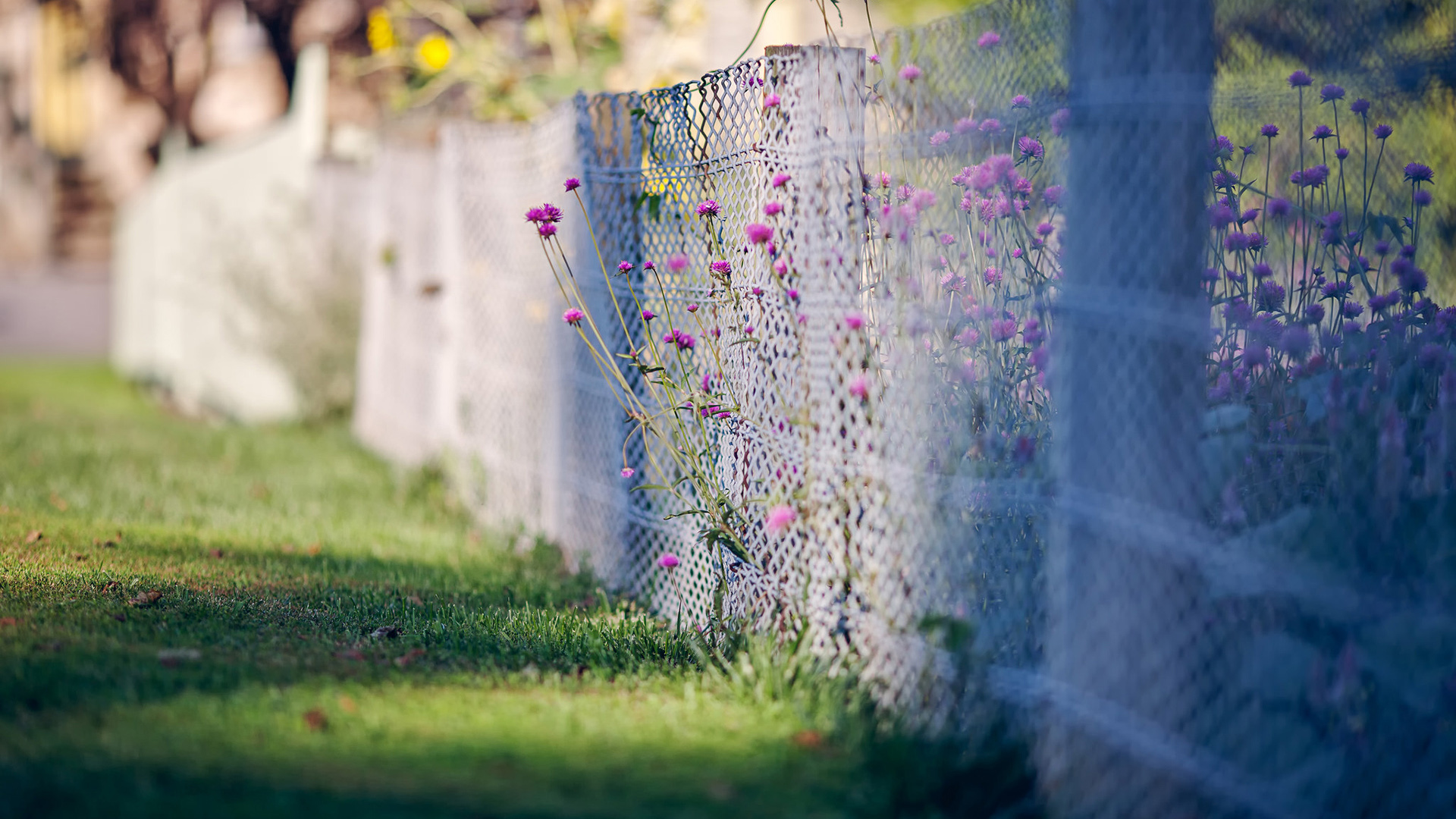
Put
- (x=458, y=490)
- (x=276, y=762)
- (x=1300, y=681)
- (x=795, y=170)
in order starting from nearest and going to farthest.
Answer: (x=1300, y=681), (x=276, y=762), (x=795, y=170), (x=458, y=490)

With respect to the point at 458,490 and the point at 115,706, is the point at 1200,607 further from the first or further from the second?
the point at 458,490

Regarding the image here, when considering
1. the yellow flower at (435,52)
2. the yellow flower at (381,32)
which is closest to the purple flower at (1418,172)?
the yellow flower at (435,52)

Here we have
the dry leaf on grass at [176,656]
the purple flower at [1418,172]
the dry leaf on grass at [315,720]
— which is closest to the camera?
the purple flower at [1418,172]

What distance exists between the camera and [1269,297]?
321 cm

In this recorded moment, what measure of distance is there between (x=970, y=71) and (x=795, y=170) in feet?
1.74

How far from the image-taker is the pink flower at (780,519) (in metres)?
3.17

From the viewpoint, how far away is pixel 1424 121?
244cm

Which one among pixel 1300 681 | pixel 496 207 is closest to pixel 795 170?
pixel 1300 681

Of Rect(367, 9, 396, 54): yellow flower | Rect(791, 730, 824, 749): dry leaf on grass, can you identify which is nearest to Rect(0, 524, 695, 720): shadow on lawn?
Rect(791, 730, 824, 749): dry leaf on grass

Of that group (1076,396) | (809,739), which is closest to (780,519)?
(809,739)

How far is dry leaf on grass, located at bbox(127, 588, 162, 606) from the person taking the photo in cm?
373

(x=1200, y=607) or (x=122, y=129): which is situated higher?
(x=122, y=129)

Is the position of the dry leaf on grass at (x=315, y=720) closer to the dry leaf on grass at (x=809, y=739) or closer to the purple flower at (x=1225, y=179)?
the dry leaf on grass at (x=809, y=739)

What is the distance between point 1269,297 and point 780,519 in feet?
4.35
